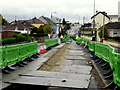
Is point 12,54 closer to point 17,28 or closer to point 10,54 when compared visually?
point 10,54

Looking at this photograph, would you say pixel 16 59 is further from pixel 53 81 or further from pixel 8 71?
pixel 53 81

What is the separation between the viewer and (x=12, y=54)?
10891 mm

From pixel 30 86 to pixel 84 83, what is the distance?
1.80 metres

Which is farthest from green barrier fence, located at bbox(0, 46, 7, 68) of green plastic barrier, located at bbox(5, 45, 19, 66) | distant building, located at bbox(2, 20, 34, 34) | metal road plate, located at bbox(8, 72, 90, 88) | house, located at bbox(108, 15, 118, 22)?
house, located at bbox(108, 15, 118, 22)

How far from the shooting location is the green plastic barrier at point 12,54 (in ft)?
33.8

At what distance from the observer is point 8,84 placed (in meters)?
7.58

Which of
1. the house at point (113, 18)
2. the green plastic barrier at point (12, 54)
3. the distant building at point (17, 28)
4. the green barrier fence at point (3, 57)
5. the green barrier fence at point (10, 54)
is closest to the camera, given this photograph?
the green barrier fence at point (3, 57)

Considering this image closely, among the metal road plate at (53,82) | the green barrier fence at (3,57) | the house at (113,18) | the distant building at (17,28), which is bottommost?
the metal road plate at (53,82)

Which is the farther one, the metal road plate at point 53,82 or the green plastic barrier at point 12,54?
the green plastic barrier at point 12,54

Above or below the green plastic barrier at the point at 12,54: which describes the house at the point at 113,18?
above

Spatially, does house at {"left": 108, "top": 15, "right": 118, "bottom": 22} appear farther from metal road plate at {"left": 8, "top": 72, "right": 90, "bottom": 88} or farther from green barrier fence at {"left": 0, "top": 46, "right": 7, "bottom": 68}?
metal road plate at {"left": 8, "top": 72, "right": 90, "bottom": 88}

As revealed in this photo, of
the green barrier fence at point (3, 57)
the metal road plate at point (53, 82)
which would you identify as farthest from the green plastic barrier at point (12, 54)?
the metal road plate at point (53, 82)

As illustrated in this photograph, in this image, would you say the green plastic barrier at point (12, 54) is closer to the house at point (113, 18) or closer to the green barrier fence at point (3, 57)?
the green barrier fence at point (3, 57)

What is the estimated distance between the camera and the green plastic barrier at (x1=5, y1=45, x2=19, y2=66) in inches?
406
